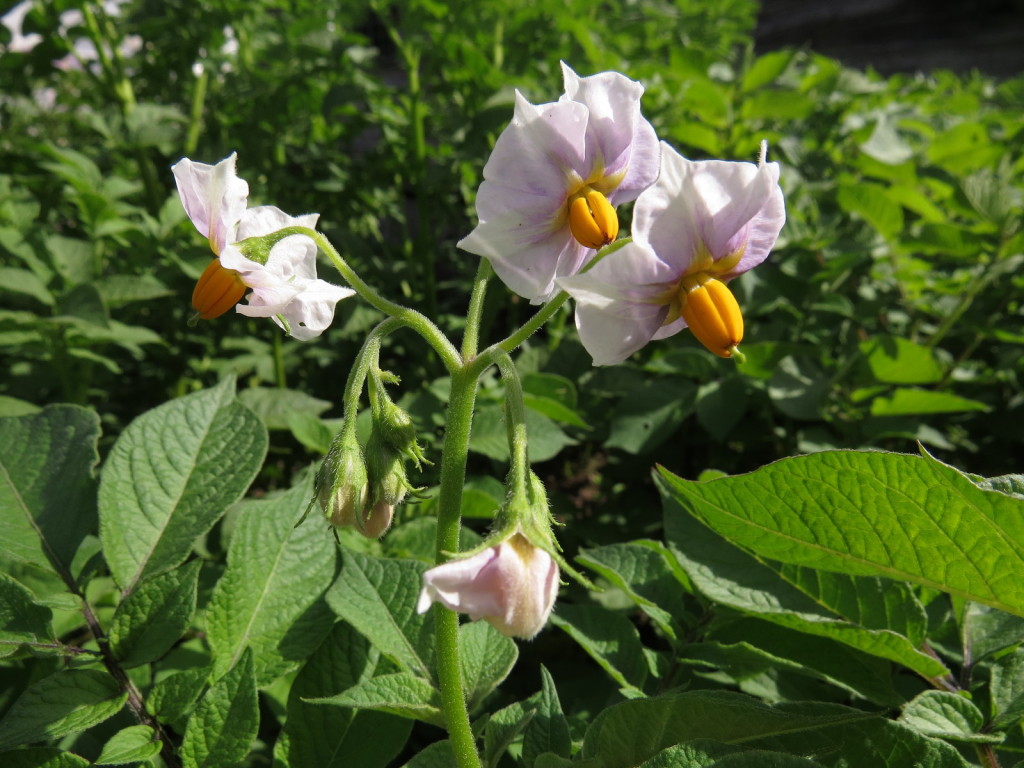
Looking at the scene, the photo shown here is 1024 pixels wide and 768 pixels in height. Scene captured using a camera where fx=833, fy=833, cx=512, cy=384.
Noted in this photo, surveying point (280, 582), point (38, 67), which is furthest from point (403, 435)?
point (38, 67)

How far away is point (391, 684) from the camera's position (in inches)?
38.1

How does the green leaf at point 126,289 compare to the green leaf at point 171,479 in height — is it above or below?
below

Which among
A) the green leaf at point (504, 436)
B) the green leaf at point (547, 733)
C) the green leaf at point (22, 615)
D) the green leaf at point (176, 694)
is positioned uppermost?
the green leaf at point (22, 615)

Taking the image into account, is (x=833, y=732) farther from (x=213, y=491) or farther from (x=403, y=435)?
(x=213, y=491)

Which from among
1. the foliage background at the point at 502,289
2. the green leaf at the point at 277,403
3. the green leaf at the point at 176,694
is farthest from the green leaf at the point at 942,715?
the green leaf at the point at 277,403

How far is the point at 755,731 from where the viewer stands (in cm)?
89

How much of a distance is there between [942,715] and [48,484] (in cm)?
127

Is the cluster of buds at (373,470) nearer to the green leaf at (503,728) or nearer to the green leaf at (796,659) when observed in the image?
the green leaf at (503,728)

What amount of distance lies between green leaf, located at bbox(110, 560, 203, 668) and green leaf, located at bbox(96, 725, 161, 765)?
9 centimetres

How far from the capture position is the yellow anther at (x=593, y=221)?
0.85 metres

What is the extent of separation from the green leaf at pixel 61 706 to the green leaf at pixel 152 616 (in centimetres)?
4

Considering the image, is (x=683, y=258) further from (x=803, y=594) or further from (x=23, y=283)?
(x=23, y=283)

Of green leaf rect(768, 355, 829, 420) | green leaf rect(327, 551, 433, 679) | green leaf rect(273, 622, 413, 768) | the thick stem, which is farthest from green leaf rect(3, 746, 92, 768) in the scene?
green leaf rect(768, 355, 829, 420)

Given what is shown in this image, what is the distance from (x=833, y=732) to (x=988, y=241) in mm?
1663
